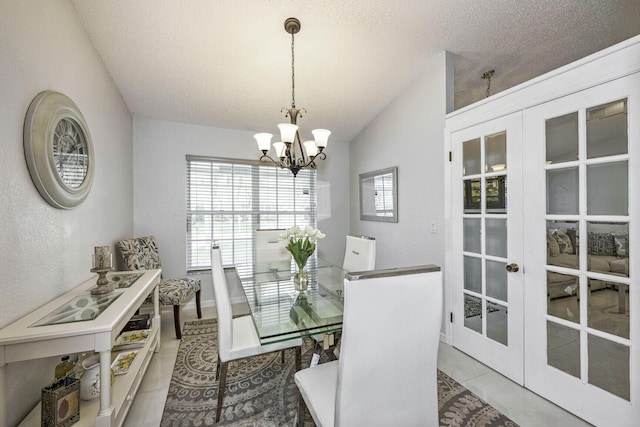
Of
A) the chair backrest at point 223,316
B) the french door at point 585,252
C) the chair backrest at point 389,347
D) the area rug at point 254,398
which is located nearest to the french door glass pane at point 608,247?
the french door at point 585,252

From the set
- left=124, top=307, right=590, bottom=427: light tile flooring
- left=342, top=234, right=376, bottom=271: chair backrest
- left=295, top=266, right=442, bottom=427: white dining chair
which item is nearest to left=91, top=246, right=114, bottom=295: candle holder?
left=124, top=307, right=590, bottom=427: light tile flooring

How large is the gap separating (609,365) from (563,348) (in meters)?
0.21

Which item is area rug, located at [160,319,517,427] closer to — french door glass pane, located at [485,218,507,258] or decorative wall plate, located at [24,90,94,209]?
french door glass pane, located at [485,218,507,258]

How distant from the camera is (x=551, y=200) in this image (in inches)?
70.6

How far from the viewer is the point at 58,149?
5.32 feet

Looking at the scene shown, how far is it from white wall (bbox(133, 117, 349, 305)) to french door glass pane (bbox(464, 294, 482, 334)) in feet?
9.44

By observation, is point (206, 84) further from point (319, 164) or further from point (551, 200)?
point (551, 200)

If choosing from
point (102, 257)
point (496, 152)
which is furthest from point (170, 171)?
point (496, 152)

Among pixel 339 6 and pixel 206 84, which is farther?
pixel 206 84

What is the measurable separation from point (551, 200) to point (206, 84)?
3.18 meters

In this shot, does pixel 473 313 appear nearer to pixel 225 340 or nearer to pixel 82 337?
pixel 225 340

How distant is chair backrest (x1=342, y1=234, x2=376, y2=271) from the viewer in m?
2.46

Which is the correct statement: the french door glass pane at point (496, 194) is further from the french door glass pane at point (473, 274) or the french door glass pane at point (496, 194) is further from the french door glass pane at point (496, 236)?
the french door glass pane at point (473, 274)

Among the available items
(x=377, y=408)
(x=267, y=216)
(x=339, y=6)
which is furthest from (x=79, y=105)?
(x=377, y=408)
